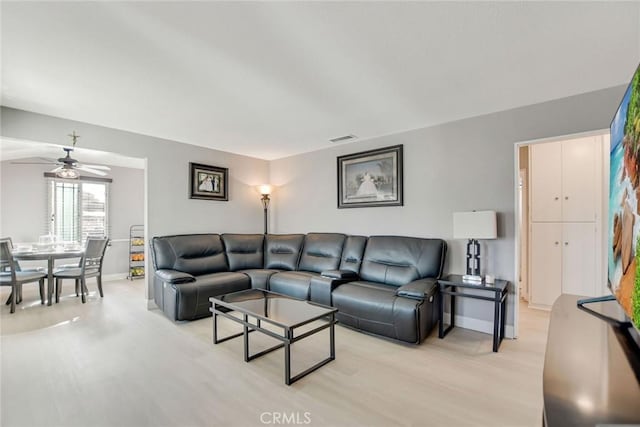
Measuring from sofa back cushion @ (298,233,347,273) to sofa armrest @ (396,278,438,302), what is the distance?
135 centimetres

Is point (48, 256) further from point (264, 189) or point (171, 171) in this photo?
point (264, 189)

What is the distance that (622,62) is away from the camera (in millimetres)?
2107

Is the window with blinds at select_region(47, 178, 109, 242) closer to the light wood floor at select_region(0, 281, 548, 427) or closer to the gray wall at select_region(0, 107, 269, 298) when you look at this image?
the gray wall at select_region(0, 107, 269, 298)

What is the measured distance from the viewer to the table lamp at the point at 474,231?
2.80 meters

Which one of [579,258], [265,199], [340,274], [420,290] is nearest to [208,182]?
[265,199]

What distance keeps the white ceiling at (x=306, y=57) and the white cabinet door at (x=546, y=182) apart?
1.39 meters

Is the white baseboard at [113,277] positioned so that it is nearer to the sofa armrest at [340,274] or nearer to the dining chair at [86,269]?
the dining chair at [86,269]

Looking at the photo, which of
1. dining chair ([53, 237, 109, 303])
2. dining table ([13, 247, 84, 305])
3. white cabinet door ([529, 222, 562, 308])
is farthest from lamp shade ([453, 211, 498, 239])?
dining table ([13, 247, 84, 305])

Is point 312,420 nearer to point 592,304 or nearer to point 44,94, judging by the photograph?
point 592,304

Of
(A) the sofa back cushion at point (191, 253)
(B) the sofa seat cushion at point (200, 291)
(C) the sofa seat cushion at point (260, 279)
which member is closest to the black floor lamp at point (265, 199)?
(A) the sofa back cushion at point (191, 253)

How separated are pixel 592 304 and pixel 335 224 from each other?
3.25 metres

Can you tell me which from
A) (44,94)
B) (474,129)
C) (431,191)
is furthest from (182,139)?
(474,129)

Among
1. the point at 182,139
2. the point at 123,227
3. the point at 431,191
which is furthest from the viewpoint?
the point at 123,227

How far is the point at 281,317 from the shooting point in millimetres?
2314
